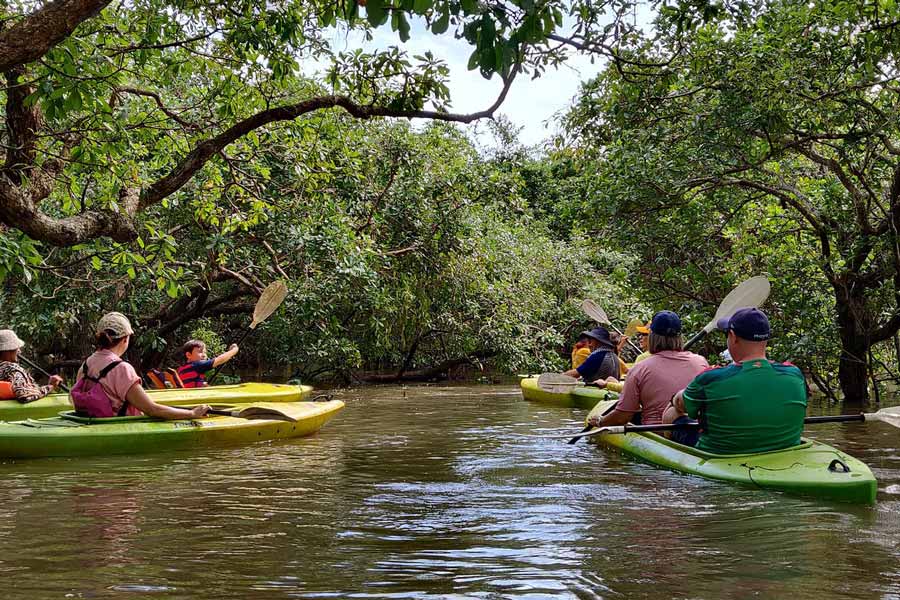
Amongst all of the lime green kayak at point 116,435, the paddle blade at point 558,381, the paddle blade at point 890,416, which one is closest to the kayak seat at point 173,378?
the lime green kayak at point 116,435

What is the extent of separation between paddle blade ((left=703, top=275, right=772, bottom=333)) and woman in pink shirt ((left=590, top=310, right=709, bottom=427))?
62.9 inches

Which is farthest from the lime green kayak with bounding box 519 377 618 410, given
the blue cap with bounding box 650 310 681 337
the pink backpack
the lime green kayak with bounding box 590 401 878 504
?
the pink backpack

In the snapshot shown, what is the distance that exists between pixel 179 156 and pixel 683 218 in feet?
20.5

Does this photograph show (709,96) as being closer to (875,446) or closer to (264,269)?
(875,446)

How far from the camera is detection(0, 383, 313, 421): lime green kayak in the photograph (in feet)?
29.0

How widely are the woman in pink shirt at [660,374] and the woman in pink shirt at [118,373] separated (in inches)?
139

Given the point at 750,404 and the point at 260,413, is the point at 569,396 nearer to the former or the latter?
the point at 260,413

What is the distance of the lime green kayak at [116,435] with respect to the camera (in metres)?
6.79

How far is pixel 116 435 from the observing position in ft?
22.8

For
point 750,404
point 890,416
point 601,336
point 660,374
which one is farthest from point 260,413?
point 890,416

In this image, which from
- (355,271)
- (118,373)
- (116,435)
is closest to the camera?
(118,373)

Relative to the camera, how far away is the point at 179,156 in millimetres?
9570

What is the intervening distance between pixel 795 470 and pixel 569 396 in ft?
23.5

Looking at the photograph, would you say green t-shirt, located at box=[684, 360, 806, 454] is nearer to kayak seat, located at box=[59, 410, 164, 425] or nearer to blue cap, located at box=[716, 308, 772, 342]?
blue cap, located at box=[716, 308, 772, 342]
